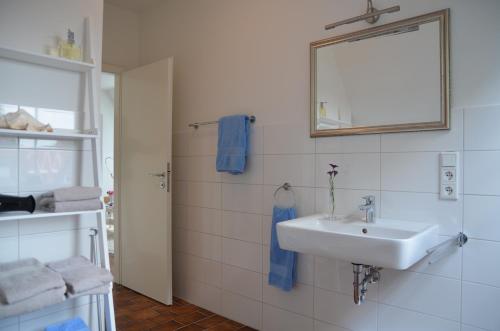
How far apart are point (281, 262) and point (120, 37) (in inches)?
96.1

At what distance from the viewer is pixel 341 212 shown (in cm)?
197

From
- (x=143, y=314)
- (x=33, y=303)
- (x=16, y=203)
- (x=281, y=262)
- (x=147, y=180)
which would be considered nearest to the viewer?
(x=33, y=303)

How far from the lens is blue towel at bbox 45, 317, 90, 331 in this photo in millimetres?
1769

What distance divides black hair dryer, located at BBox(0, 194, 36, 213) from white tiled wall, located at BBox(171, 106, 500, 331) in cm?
125

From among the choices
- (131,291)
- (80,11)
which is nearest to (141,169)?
(131,291)

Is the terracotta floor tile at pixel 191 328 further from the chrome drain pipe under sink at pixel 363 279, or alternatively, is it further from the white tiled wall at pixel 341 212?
the chrome drain pipe under sink at pixel 363 279

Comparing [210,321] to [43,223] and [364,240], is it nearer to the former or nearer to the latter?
[43,223]

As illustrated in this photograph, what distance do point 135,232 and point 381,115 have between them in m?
2.25

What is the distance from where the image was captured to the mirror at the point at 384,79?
Result: 1.66 m

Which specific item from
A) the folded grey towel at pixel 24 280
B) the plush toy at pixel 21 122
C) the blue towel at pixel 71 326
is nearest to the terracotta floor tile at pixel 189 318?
the blue towel at pixel 71 326

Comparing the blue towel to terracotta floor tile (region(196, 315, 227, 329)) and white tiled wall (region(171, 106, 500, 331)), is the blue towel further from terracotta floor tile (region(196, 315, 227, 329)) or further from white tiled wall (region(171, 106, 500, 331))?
white tiled wall (region(171, 106, 500, 331))

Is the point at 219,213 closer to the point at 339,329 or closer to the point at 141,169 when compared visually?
the point at 141,169

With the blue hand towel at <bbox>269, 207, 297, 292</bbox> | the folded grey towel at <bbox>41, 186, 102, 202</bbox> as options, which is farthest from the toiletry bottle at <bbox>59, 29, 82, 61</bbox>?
the blue hand towel at <bbox>269, 207, 297, 292</bbox>

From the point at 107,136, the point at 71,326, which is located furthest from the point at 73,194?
the point at 107,136
